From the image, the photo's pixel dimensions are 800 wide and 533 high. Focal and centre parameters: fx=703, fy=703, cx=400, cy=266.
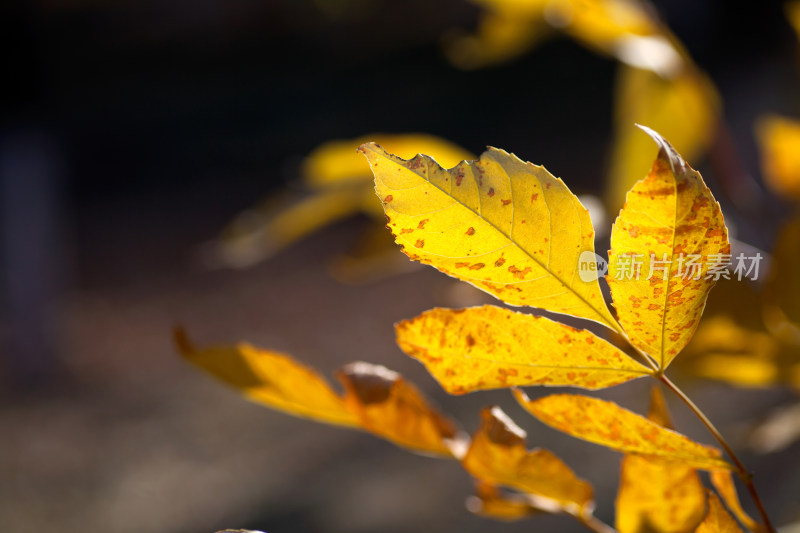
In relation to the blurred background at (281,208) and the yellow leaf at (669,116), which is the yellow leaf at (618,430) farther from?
the yellow leaf at (669,116)

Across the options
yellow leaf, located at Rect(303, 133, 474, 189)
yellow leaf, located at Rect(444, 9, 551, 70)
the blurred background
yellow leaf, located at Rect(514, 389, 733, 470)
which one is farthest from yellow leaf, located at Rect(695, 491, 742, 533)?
yellow leaf, located at Rect(444, 9, 551, 70)

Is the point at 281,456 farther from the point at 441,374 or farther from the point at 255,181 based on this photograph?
the point at 255,181

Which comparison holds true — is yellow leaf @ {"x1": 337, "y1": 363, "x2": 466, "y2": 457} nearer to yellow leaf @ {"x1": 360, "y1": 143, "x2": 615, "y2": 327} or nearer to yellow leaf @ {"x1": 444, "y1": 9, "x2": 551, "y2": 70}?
yellow leaf @ {"x1": 360, "y1": 143, "x2": 615, "y2": 327}

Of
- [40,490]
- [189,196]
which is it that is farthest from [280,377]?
[189,196]

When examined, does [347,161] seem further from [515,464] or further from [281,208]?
[515,464]

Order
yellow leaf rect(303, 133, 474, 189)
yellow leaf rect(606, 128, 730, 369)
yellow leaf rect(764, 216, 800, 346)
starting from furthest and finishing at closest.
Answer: yellow leaf rect(303, 133, 474, 189), yellow leaf rect(764, 216, 800, 346), yellow leaf rect(606, 128, 730, 369)

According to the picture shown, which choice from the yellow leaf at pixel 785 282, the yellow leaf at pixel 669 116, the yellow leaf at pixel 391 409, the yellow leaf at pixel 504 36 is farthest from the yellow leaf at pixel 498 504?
the yellow leaf at pixel 504 36
